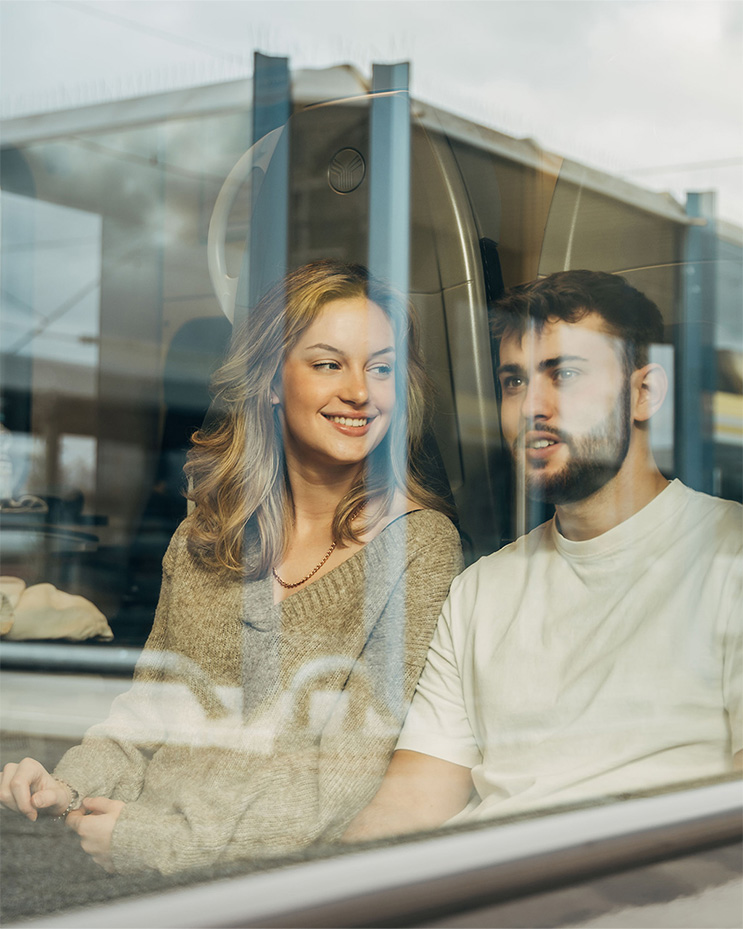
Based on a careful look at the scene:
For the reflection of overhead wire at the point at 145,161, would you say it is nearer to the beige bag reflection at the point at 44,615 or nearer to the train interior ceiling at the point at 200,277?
the train interior ceiling at the point at 200,277

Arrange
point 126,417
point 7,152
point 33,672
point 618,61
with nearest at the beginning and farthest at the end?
point 618,61
point 33,672
point 7,152
point 126,417

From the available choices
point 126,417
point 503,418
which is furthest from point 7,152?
point 503,418

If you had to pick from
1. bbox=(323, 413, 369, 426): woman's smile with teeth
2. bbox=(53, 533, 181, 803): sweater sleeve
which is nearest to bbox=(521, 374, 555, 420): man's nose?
bbox=(323, 413, 369, 426): woman's smile with teeth

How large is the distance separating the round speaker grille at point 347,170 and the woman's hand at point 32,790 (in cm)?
95

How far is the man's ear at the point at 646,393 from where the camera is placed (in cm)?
135

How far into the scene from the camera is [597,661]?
1274 millimetres

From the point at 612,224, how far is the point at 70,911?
44.6 inches

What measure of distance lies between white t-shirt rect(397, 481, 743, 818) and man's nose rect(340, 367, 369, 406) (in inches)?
11.7

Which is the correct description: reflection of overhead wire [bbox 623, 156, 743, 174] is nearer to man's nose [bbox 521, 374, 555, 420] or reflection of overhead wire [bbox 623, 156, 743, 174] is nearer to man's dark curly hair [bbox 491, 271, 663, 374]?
man's dark curly hair [bbox 491, 271, 663, 374]

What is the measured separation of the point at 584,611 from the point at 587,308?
1.40ft

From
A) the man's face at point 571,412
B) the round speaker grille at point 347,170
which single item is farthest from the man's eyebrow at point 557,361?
the round speaker grille at point 347,170

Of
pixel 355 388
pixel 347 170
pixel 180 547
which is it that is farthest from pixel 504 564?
pixel 347 170

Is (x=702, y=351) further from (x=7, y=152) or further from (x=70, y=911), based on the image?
(x=7, y=152)

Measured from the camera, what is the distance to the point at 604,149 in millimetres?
1363
